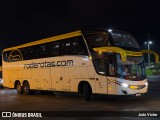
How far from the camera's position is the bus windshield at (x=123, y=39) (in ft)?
59.4

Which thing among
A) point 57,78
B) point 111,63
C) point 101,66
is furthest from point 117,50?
point 57,78

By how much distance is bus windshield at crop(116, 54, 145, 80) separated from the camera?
57.1 ft

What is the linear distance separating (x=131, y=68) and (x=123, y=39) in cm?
173

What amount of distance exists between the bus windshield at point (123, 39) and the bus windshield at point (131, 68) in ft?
2.74

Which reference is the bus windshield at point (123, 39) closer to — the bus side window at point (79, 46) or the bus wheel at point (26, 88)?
the bus side window at point (79, 46)

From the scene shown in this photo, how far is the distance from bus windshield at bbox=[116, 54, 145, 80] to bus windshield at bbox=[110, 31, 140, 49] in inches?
32.8

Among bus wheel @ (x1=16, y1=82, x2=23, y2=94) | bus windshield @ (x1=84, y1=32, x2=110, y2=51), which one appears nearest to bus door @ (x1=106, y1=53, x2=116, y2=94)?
bus windshield @ (x1=84, y1=32, x2=110, y2=51)

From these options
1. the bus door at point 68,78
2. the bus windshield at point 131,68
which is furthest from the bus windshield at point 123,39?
the bus door at point 68,78

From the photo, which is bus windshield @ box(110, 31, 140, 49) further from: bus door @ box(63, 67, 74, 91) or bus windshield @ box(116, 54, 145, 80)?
bus door @ box(63, 67, 74, 91)

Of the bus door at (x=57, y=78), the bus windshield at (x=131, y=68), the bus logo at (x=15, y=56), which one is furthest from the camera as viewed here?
the bus logo at (x=15, y=56)

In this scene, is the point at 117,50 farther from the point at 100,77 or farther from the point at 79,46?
the point at 79,46

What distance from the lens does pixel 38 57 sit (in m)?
23.3

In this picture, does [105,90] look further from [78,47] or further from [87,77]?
[78,47]

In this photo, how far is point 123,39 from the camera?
18.6m
